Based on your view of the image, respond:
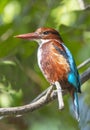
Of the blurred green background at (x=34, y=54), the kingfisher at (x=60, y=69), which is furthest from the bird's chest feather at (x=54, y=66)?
the blurred green background at (x=34, y=54)

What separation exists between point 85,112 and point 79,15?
1.71 feet

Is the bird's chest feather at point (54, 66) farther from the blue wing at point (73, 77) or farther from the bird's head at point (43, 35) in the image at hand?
the bird's head at point (43, 35)

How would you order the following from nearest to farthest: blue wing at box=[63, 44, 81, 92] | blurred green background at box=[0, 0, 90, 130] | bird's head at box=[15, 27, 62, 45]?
blue wing at box=[63, 44, 81, 92] → bird's head at box=[15, 27, 62, 45] → blurred green background at box=[0, 0, 90, 130]

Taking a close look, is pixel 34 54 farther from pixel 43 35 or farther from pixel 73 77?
pixel 73 77

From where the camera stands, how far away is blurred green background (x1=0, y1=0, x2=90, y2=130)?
2898 millimetres

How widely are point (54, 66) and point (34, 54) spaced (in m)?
1.04

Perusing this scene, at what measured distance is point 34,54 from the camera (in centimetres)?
335

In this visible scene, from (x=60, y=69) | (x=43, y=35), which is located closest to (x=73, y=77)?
(x=60, y=69)

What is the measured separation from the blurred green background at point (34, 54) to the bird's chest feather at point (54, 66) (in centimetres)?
45

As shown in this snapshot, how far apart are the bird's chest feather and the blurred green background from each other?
0.45 m

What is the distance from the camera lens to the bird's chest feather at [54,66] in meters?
2.29

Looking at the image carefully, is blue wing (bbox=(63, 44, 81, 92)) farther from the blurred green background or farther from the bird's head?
the blurred green background

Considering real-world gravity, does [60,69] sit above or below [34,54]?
above

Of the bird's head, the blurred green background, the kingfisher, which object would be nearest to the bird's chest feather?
the kingfisher
